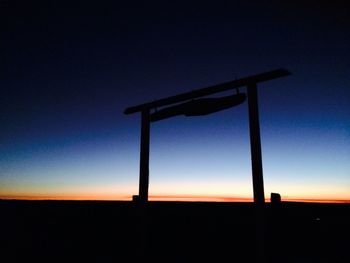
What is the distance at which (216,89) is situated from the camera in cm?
487

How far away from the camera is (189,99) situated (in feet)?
16.9

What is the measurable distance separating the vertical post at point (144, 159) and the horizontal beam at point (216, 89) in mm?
226

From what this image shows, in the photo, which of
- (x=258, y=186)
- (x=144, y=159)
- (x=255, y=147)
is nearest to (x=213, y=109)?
(x=255, y=147)

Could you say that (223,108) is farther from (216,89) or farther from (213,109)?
(216,89)

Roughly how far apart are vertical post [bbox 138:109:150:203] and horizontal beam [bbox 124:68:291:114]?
23cm

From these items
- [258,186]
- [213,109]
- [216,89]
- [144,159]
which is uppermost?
[216,89]

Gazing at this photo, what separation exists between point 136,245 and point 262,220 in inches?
101

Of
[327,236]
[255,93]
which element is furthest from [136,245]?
[327,236]

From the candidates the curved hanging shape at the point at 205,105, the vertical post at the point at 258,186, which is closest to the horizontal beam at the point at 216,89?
the curved hanging shape at the point at 205,105

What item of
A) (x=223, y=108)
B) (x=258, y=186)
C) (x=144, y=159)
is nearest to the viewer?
(x=258, y=186)

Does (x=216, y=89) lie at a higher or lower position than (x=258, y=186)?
higher

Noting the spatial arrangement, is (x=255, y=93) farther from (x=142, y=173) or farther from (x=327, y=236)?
(x=327, y=236)

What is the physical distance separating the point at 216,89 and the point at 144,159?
2008 mm

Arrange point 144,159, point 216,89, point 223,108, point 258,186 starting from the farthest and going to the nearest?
point 144,159 → point 216,89 → point 223,108 → point 258,186
